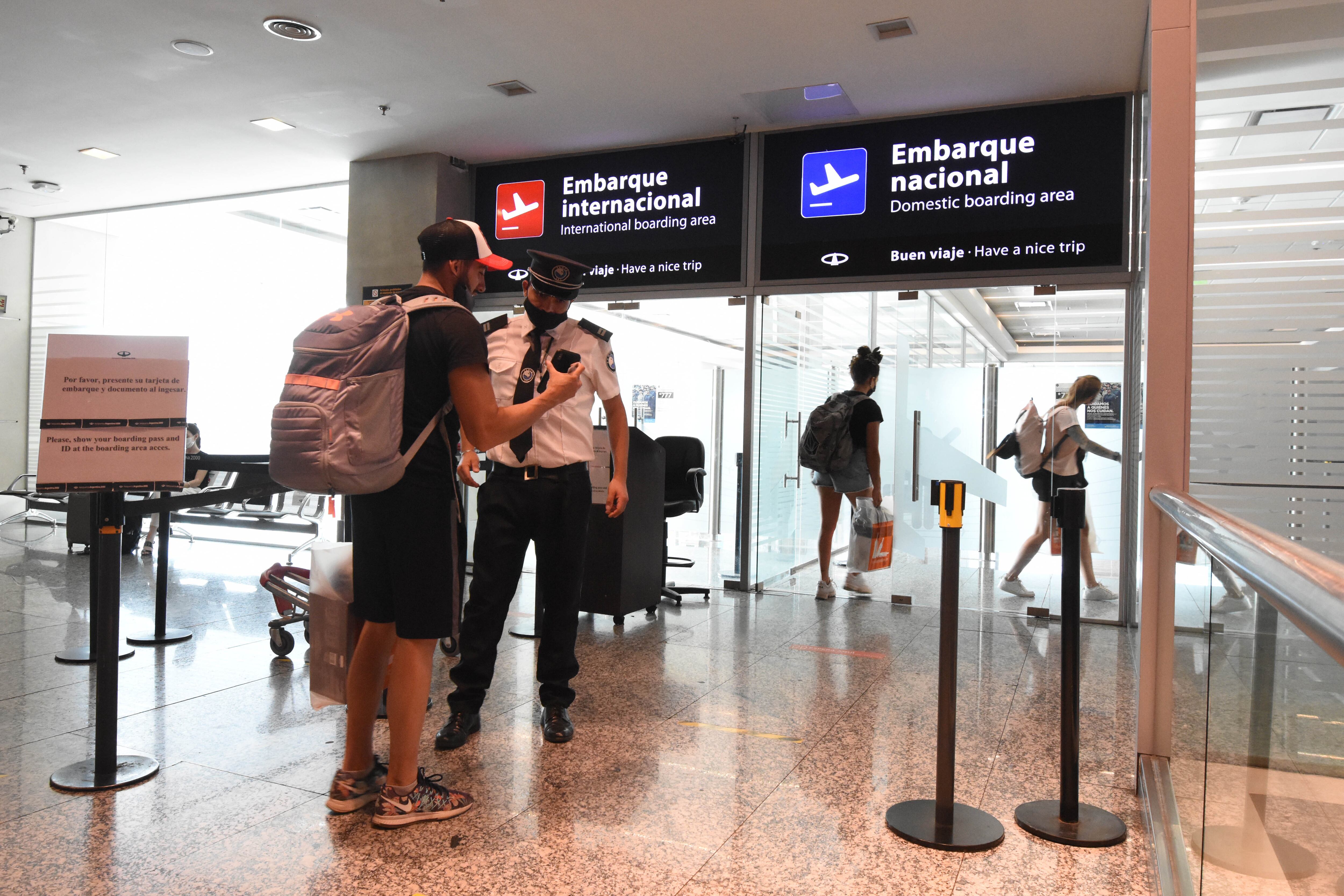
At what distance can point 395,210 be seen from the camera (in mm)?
7027

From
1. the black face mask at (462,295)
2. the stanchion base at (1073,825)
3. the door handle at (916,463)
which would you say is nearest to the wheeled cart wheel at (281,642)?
the black face mask at (462,295)

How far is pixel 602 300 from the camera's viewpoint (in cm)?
677

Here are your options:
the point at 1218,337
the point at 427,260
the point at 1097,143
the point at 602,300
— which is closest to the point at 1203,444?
the point at 1218,337

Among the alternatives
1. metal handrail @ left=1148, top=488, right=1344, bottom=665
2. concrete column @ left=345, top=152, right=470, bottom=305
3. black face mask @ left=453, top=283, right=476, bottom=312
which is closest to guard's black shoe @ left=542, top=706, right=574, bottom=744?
black face mask @ left=453, top=283, right=476, bottom=312

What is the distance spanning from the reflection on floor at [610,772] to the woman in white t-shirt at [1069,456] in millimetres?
838

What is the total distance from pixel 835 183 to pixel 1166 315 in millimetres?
3592

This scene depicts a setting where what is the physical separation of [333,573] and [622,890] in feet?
3.95

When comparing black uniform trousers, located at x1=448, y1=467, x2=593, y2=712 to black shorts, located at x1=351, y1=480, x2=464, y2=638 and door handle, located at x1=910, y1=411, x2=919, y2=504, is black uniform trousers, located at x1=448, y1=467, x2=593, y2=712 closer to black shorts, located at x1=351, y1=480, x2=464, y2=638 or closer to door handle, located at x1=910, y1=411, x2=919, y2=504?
black shorts, located at x1=351, y1=480, x2=464, y2=638

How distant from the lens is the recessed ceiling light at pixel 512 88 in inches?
220

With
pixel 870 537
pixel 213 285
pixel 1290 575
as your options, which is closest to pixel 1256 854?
pixel 1290 575

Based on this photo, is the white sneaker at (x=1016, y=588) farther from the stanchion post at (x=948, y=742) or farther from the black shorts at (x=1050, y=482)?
the stanchion post at (x=948, y=742)

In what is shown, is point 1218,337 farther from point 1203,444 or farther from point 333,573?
point 333,573

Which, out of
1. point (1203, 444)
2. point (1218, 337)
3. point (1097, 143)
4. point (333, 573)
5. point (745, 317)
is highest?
point (1097, 143)

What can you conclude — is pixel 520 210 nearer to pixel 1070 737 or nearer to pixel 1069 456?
pixel 1069 456
